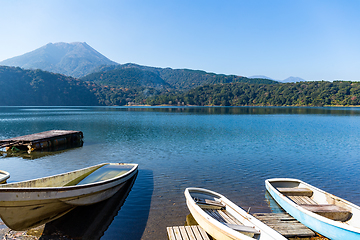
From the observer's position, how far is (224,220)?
8125mm

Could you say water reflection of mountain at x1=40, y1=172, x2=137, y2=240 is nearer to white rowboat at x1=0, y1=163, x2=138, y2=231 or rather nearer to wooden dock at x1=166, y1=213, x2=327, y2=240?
white rowboat at x1=0, y1=163, x2=138, y2=231

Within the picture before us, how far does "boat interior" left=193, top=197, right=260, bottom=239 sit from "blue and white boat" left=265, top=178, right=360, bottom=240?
272 cm

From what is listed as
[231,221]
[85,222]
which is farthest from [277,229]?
[85,222]

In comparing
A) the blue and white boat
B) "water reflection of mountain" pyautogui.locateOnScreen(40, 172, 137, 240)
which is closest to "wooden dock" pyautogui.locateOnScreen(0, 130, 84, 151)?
"water reflection of mountain" pyautogui.locateOnScreen(40, 172, 137, 240)

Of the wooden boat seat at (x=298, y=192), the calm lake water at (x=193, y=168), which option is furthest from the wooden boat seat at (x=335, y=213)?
the calm lake water at (x=193, y=168)

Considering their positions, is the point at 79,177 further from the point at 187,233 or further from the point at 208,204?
the point at 208,204

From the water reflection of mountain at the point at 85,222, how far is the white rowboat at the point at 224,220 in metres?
3.79

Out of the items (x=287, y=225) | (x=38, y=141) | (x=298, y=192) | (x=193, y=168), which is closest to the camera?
(x=287, y=225)

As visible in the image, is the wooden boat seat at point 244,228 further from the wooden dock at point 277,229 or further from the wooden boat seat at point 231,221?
the wooden dock at point 277,229

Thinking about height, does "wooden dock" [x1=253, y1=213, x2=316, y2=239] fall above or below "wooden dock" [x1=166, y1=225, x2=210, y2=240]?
below

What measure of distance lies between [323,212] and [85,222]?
977 centimetres

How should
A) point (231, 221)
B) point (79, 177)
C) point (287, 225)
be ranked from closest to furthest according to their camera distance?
point (231, 221), point (287, 225), point (79, 177)

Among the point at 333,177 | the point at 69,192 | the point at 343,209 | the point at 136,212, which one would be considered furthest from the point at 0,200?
the point at 333,177

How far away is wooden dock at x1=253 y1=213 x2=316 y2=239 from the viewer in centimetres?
799
